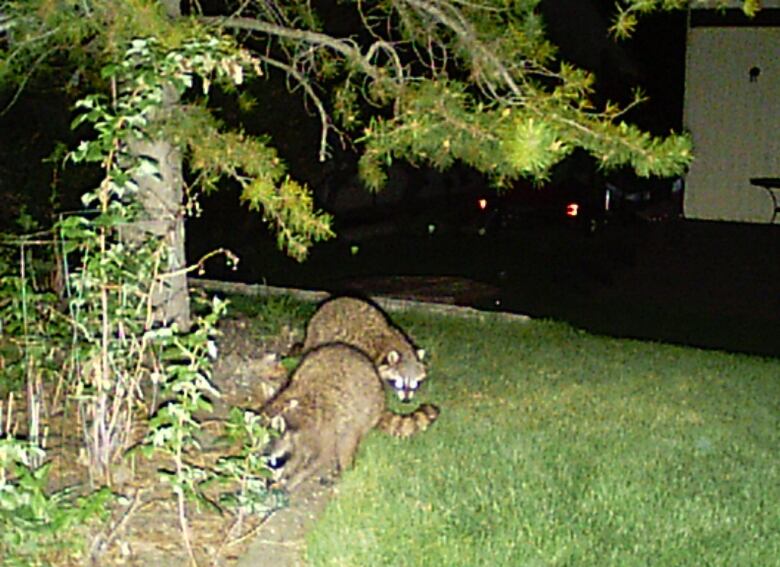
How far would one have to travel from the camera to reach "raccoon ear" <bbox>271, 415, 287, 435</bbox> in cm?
479

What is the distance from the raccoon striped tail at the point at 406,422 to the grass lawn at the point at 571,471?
0.07m

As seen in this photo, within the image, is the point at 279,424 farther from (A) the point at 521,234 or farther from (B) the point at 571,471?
(A) the point at 521,234

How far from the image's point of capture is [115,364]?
4527mm

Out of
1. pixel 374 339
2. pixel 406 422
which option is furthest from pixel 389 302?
pixel 406 422

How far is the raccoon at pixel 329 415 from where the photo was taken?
5.05 meters

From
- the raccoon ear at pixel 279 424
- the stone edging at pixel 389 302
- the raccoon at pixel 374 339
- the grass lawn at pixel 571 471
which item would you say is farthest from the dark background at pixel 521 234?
the raccoon ear at pixel 279 424

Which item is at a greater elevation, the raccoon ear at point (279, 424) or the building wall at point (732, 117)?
the building wall at point (732, 117)

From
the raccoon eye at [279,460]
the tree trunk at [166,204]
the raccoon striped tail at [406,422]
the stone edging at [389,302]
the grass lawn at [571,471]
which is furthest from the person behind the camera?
the stone edging at [389,302]

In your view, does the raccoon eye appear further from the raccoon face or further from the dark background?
the dark background

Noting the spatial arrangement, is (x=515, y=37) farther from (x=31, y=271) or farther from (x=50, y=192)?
(x=50, y=192)

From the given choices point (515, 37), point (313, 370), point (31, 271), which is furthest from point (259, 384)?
point (515, 37)

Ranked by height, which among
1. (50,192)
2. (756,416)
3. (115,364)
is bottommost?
(756,416)

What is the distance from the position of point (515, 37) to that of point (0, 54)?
240 cm

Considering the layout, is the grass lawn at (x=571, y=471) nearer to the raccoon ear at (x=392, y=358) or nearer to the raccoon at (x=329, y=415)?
the raccoon at (x=329, y=415)
